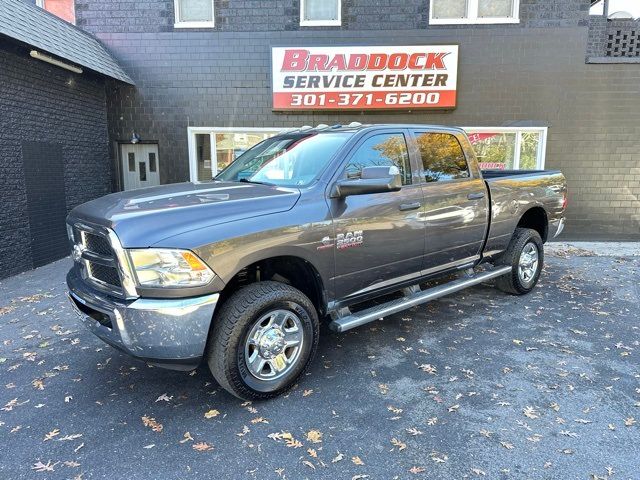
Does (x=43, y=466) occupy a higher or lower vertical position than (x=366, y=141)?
lower

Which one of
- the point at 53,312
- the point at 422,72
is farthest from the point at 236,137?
the point at 53,312

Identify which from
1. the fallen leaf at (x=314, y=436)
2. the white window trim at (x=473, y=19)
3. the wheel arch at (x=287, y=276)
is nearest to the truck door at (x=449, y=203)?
the wheel arch at (x=287, y=276)

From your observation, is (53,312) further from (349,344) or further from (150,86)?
(150,86)

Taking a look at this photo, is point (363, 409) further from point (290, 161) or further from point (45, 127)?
point (45, 127)

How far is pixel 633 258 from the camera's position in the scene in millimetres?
8133

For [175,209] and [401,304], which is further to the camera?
[401,304]

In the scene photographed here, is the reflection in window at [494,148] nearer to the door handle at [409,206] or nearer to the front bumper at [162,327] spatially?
the door handle at [409,206]

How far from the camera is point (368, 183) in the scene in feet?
11.2

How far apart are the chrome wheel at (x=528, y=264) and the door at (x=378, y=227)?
2164mm

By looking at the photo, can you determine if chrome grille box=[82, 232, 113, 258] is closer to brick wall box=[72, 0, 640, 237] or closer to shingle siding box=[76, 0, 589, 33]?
brick wall box=[72, 0, 640, 237]

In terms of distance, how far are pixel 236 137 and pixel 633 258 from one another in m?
8.11

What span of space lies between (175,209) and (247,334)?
0.99 metres

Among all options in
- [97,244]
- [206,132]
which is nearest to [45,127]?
[206,132]

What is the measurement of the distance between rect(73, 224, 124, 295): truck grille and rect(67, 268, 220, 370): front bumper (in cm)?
14
